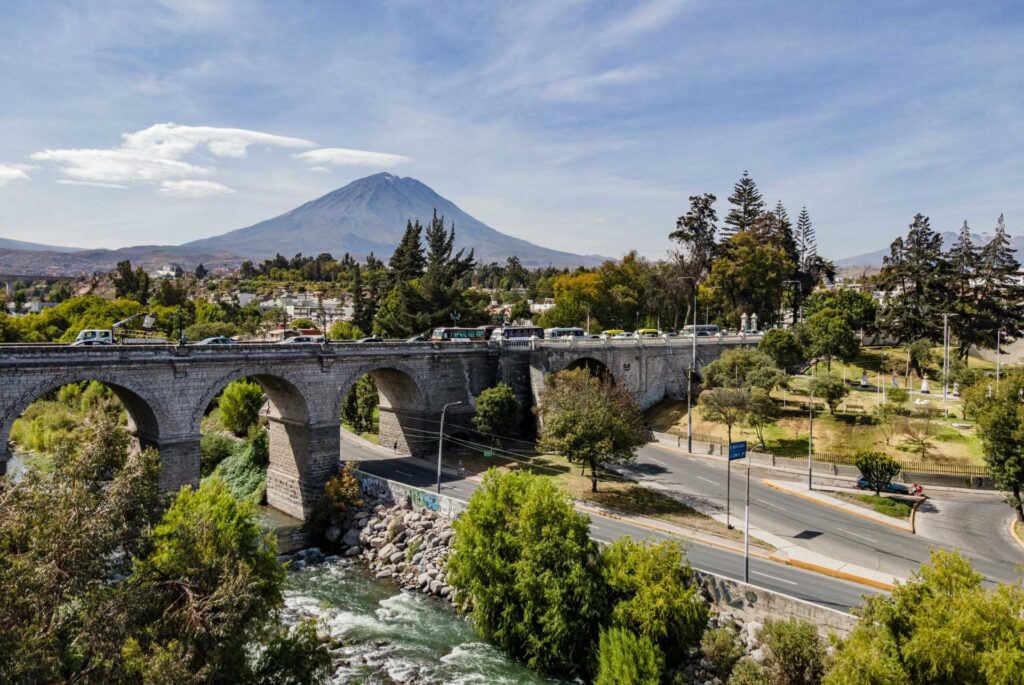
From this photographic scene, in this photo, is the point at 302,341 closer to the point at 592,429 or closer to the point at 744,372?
the point at 592,429

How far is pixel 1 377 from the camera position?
31.5 meters

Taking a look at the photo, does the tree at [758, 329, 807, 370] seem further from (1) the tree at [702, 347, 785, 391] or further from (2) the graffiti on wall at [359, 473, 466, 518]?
(2) the graffiti on wall at [359, 473, 466, 518]

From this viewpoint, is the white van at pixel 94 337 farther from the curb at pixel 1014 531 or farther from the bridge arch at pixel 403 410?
the curb at pixel 1014 531

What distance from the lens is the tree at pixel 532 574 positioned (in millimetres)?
24656

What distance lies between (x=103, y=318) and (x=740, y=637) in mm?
87374

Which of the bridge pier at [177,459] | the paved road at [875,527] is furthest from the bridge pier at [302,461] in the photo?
the paved road at [875,527]

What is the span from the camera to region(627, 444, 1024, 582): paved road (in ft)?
101

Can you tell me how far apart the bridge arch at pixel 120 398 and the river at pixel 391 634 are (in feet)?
39.0

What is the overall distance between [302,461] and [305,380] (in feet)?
18.4

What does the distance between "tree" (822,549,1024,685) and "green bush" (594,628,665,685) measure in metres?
5.96

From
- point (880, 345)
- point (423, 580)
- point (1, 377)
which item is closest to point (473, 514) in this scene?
point (423, 580)

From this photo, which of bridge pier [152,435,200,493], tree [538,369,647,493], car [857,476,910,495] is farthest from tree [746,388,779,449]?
bridge pier [152,435,200,493]

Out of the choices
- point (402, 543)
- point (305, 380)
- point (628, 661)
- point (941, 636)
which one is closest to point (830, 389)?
point (402, 543)

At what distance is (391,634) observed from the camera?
2864 centimetres
